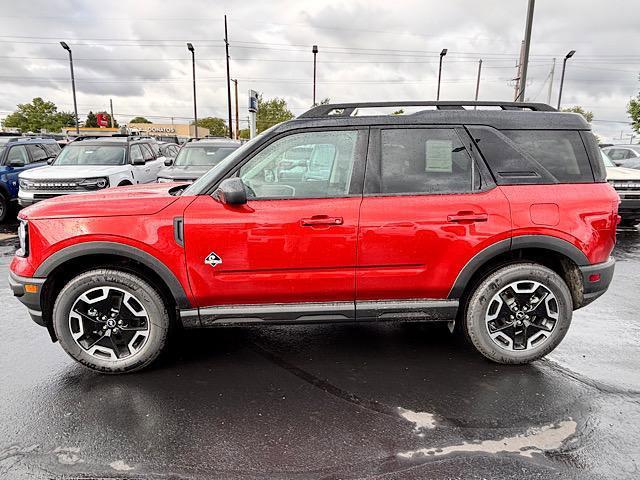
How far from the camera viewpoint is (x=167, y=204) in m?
3.28

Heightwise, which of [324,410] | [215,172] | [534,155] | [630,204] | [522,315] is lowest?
[324,410]

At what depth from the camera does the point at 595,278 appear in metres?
3.49

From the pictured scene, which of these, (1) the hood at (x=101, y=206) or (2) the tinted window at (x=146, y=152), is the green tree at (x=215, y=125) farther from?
(1) the hood at (x=101, y=206)

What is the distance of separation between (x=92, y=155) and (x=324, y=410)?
33.0 feet

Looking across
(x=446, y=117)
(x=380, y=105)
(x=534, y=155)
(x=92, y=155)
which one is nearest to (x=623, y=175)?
(x=534, y=155)

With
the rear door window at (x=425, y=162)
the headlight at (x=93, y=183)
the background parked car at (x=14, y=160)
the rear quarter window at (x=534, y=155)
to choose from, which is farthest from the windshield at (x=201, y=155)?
the rear quarter window at (x=534, y=155)

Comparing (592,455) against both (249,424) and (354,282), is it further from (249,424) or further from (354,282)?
(249,424)

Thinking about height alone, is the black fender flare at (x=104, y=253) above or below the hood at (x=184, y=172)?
below

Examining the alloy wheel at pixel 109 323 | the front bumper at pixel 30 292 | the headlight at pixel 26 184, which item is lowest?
the alloy wheel at pixel 109 323

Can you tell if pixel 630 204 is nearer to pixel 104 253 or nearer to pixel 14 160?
pixel 104 253

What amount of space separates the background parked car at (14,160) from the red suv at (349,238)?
9.12 meters

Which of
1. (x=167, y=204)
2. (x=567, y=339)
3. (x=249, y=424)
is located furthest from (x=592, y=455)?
(x=167, y=204)

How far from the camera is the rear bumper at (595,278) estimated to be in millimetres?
3465

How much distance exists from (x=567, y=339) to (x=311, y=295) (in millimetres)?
2522
